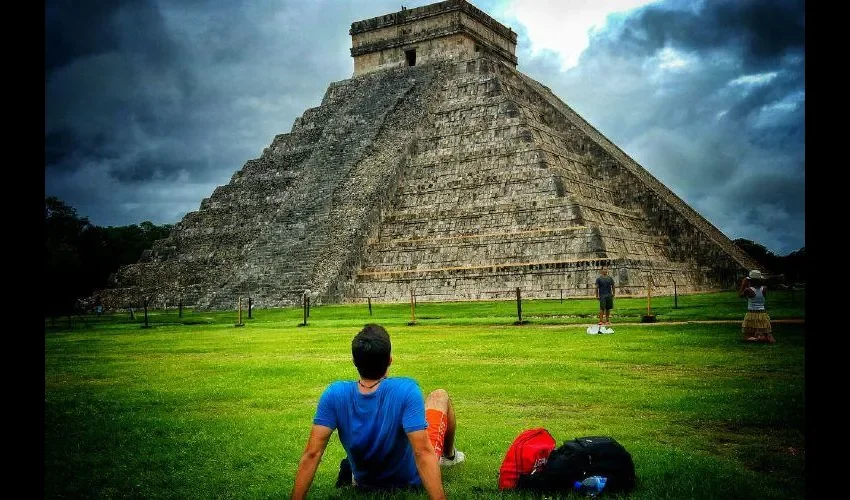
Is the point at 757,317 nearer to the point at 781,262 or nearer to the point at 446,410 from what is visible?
the point at 446,410

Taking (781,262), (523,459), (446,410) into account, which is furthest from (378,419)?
(781,262)

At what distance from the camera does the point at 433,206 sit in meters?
31.2

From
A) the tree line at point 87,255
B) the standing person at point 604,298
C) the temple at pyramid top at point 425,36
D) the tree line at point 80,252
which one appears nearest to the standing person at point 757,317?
the standing person at point 604,298

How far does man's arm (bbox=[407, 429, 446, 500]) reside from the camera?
4.20 meters

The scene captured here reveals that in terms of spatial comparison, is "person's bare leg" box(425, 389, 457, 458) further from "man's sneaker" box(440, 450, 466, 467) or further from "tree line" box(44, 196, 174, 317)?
"tree line" box(44, 196, 174, 317)

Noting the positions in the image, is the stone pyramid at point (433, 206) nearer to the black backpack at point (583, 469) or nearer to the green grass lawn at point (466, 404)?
the green grass lawn at point (466, 404)

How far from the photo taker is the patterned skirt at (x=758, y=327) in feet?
41.0

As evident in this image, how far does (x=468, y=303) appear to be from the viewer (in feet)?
85.5

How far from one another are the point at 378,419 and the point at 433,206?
26.8 m

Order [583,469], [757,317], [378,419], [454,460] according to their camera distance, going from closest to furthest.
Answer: [378,419] → [583,469] → [454,460] → [757,317]

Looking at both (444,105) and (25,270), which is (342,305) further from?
(25,270)

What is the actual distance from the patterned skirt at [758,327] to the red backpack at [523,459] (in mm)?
8594

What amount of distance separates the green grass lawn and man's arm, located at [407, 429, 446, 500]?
0.48 meters

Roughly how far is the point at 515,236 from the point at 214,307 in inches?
458
